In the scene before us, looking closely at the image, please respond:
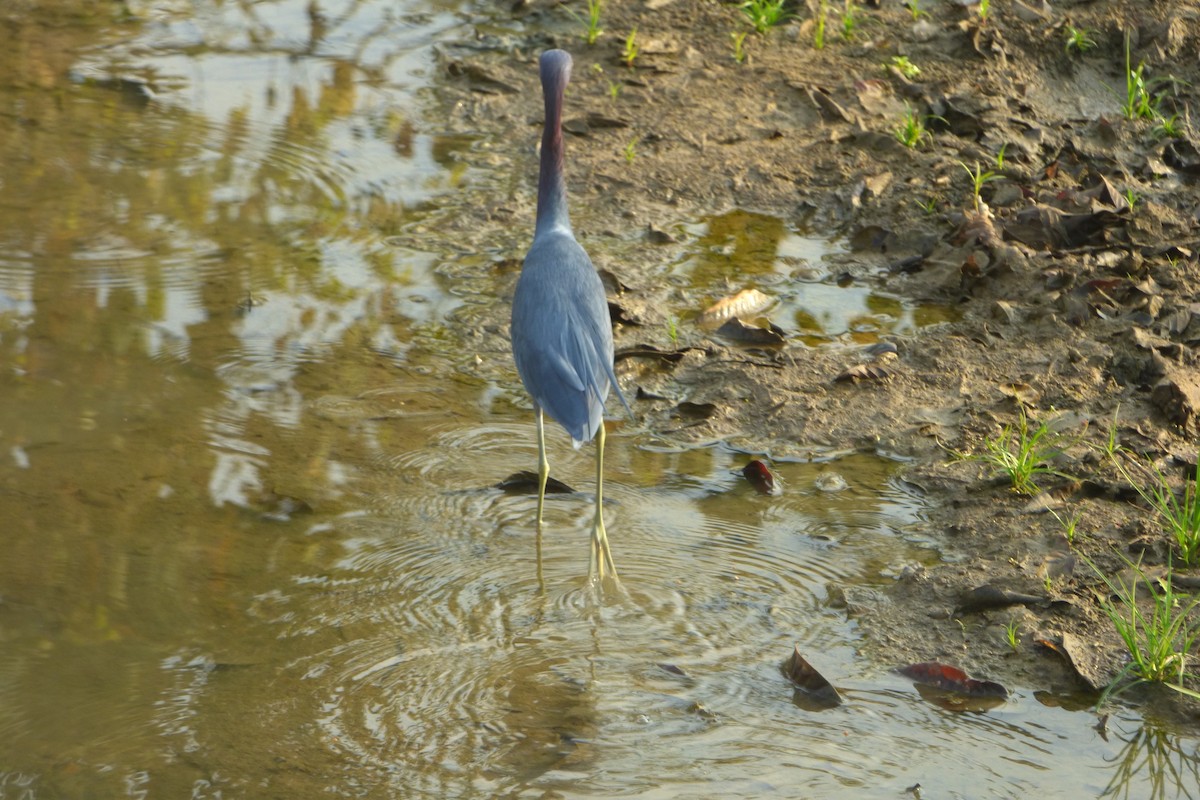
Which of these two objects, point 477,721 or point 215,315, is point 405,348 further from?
point 477,721

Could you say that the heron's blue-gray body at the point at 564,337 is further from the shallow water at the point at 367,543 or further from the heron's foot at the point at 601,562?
the shallow water at the point at 367,543

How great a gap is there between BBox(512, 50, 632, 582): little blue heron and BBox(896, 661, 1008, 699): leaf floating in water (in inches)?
38.1

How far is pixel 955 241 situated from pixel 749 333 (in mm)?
1223

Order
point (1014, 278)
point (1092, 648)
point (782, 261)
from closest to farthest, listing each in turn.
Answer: point (1092, 648), point (1014, 278), point (782, 261)

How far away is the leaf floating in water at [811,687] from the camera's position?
11.5 ft

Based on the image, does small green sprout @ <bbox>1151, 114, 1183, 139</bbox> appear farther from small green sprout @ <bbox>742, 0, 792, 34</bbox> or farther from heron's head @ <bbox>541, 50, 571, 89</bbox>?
heron's head @ <bbox>541, 50, 571, 89</bbox>

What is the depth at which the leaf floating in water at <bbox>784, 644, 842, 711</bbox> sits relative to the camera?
3512 mm

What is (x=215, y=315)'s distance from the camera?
212 inches

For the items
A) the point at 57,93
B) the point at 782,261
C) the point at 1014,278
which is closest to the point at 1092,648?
the point at 1014,278

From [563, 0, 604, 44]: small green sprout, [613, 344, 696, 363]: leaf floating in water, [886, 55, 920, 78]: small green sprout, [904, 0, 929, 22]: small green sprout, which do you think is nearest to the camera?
[613, 344, 696, 363]: leaf floating in water

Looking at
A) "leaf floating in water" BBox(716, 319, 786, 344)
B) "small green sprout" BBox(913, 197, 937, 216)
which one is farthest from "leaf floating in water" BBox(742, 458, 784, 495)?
"small green sprout" BBox(913, 197, 937, 216)

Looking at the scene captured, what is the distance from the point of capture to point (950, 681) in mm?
3564

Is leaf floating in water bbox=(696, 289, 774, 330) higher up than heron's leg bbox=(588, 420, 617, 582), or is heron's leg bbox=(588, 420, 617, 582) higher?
leaf floating in water bbox=(696, 289, 774, 330)

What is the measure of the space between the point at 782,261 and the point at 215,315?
2.48 meters
